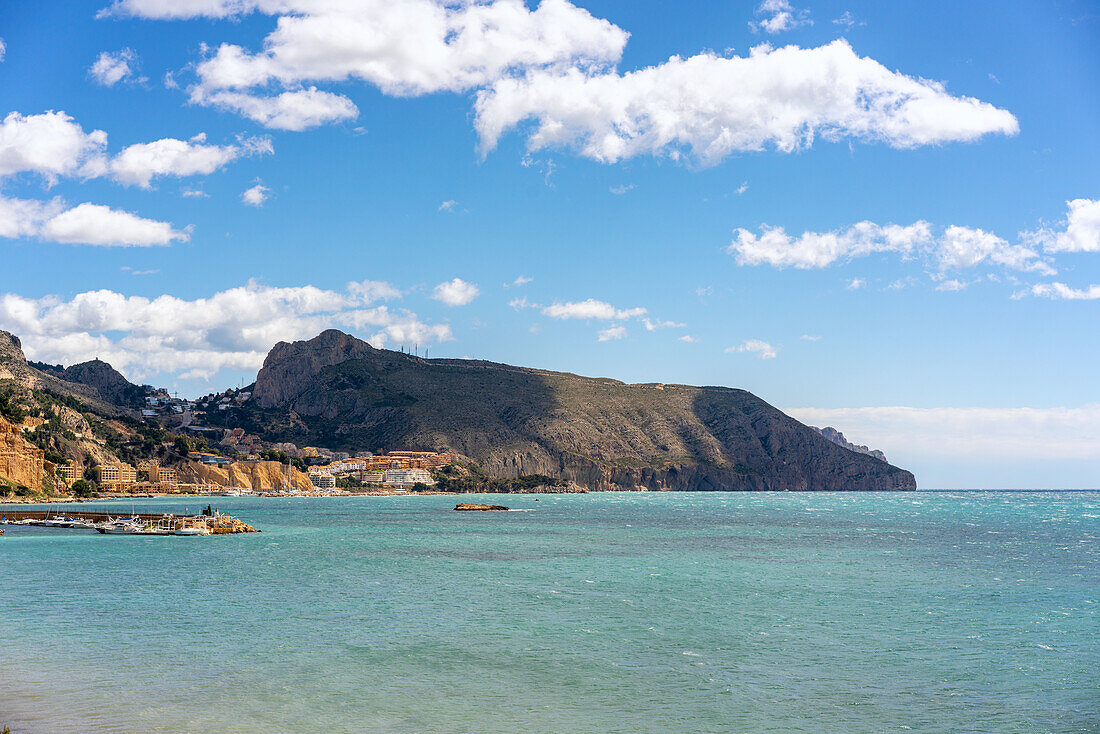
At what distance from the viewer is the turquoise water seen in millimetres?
23781

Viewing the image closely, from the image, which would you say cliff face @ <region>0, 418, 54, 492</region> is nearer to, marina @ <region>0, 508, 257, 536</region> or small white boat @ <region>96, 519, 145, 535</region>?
marina @ <region>0, 508, 257, 536</region>

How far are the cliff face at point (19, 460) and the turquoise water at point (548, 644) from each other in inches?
3528

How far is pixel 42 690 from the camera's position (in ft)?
82.5

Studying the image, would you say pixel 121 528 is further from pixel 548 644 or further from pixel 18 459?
pixel 548 644

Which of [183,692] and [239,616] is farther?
[239,616]

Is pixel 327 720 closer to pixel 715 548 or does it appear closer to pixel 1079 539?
pixel 715 548

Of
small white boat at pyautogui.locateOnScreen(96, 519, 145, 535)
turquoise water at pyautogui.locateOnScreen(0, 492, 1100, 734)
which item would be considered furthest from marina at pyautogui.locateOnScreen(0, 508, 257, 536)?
turquoise water at pyautogui.locateOnScreen(0, 492, 1100, 734)

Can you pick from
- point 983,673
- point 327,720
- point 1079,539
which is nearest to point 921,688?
point 983,673

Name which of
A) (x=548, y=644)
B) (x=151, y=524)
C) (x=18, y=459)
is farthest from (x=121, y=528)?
(x=548, y=644)

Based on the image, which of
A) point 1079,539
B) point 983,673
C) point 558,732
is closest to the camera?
point 558,732

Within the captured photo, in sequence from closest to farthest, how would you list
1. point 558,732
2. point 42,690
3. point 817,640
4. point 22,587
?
point 558,732 < point 42,690 < point 817,640 < point 22,587

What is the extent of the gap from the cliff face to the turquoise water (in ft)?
294

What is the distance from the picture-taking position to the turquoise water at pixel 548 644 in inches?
936

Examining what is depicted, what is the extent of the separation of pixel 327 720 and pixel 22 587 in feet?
108
